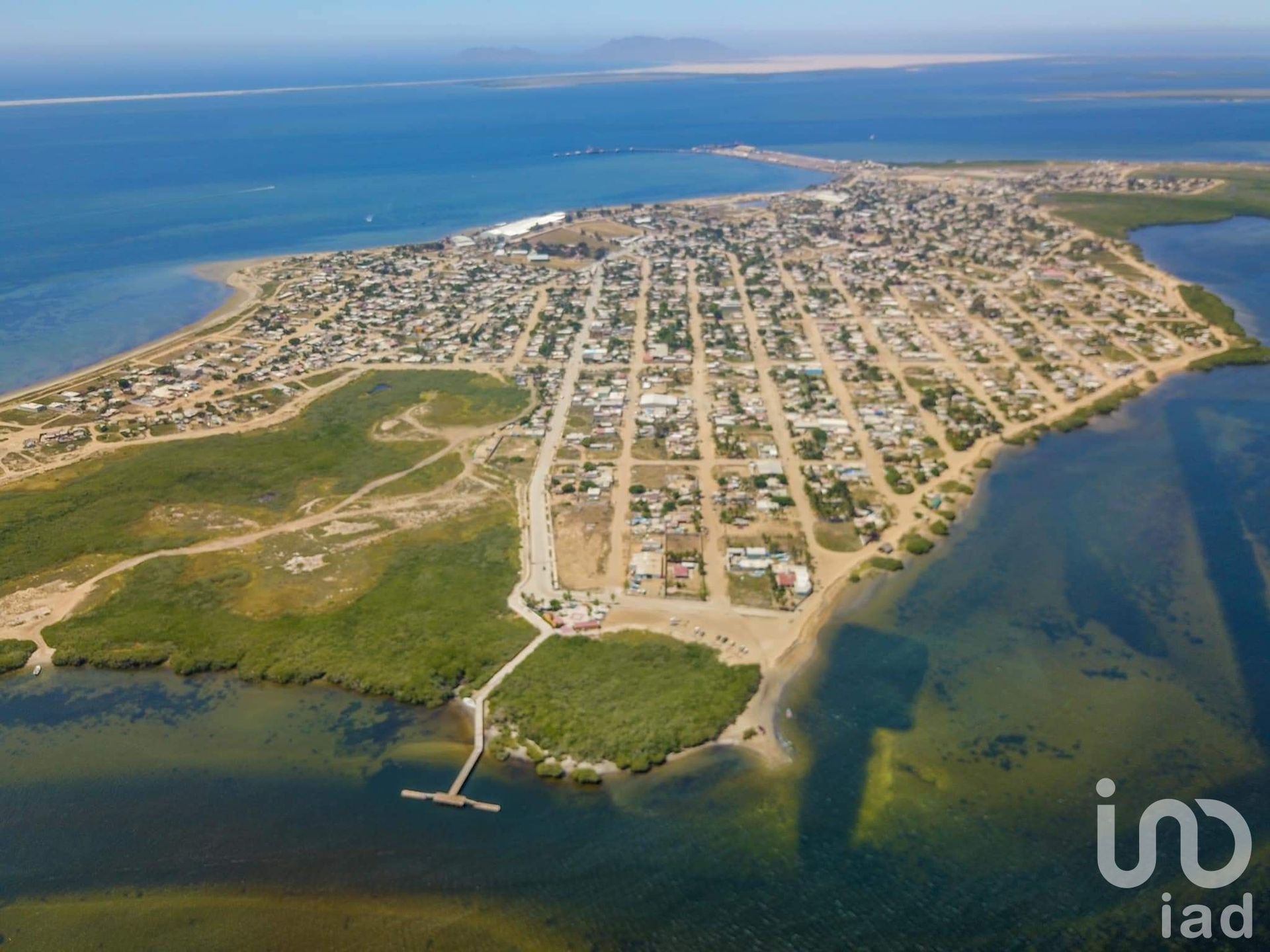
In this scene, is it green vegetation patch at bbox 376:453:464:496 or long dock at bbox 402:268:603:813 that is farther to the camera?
green vegetation patch at bbox 376:453:464:496

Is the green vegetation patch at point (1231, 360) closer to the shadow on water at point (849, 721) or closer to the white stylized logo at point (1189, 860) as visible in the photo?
the shadow on water at point (849, 721)

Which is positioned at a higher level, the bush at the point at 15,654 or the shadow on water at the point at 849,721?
the bush at the point at 15,654

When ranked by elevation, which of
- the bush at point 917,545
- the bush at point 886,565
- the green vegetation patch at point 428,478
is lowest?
the bush at point 886,565

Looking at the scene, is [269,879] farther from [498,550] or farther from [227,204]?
[227,204]

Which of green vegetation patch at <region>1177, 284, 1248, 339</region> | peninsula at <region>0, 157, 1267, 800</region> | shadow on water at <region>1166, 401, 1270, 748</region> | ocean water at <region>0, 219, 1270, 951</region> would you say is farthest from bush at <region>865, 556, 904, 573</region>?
green vegetation patch at <region>1177, 284, 1248, 339</region>

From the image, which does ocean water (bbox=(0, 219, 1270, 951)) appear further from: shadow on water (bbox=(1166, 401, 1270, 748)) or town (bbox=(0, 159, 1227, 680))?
town (bbox=(0, 159, 1227, 680))

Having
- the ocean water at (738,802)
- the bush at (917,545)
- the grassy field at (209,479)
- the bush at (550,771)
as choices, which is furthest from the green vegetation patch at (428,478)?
the bush at (917,545)
